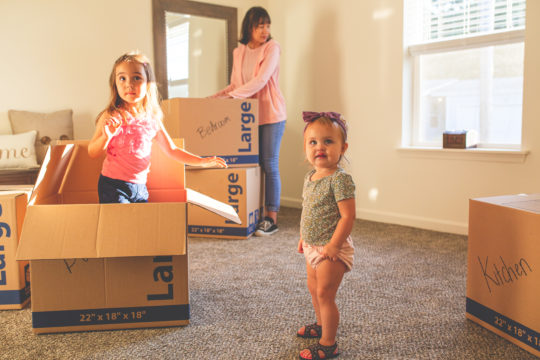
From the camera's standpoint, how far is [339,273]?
4.49 feet

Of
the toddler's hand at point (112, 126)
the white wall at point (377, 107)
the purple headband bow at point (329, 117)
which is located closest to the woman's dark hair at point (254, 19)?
the white wall at point (377, 107)

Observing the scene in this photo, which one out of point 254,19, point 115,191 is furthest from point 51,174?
point 254,19

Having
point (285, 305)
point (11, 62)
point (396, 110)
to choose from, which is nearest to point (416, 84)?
point (396, 110)

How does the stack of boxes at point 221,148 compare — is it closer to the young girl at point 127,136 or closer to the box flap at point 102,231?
the young girl at point 127,136

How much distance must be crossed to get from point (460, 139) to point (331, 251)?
1898 millimetres

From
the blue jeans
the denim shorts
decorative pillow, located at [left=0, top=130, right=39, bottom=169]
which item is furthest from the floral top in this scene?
decorative pillow, located at [left=0, top=130, right=39, bottom=169]

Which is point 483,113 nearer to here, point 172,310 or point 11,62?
point 172,310

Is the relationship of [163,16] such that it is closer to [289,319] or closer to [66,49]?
[66,49]

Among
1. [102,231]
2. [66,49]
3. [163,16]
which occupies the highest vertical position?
[163,16]

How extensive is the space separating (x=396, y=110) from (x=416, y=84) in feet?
0.73

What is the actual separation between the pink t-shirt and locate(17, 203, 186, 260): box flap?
1.12 feet

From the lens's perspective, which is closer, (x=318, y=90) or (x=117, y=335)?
(x=117, y=335)

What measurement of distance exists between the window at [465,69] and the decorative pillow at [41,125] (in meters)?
2.38

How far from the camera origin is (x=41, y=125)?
310 cm
